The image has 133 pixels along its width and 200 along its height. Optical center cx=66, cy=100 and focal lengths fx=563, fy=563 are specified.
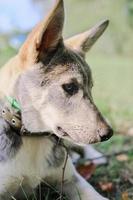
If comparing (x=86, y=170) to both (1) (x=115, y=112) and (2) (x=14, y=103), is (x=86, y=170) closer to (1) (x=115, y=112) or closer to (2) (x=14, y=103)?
(2) (x=14, y=103)

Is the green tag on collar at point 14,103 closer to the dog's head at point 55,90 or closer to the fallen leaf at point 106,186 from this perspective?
the dog's head at point 55,90

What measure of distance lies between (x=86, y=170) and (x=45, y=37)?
1.62m

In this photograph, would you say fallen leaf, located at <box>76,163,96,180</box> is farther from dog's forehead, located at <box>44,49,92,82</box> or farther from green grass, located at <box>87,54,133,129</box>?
green grass, located at <box>87,54,133,129</box>

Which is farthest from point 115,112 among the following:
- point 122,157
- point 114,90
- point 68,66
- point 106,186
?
point 68,66

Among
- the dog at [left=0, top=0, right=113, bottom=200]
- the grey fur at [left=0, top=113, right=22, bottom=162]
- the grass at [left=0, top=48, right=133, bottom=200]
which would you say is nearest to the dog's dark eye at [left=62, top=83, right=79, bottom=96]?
the dog at [left=0, top=0, right=113, bottom=200]

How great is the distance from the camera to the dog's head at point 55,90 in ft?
11.1

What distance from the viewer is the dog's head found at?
11.1 ft

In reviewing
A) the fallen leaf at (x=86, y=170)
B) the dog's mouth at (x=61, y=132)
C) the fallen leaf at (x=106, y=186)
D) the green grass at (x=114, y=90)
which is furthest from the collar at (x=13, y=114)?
the green grass at (x=114, y=90)

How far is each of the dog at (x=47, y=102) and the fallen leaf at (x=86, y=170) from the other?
853 millimetres

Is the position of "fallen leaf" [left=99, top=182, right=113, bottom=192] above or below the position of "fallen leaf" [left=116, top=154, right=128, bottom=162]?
above

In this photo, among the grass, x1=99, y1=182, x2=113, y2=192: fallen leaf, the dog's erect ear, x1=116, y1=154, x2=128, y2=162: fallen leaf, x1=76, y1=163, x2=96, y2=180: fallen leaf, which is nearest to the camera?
the dog's erect ear

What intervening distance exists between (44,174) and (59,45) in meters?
0.87

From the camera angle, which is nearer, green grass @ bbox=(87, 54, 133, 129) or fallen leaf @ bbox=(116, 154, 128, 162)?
fallen leaf @ bbox=(116, 154, 128, 162)

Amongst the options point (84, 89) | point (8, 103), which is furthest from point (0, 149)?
point (84, 89)
